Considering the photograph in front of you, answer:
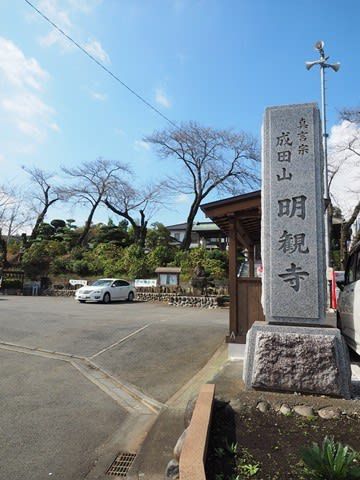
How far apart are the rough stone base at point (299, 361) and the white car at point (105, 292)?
54.7ft

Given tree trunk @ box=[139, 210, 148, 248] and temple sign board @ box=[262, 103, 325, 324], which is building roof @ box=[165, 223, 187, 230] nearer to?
tree trunk @ box=[139, 210, 148, 248]

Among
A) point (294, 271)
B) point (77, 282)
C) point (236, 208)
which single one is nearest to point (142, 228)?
point (77, 282)

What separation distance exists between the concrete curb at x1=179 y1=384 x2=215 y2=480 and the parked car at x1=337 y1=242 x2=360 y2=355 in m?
3.00

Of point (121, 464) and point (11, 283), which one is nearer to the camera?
point (121, 464)

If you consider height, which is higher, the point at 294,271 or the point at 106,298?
the point at 294,271

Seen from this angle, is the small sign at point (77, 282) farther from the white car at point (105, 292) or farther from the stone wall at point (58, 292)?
the white car at point (105, 292)

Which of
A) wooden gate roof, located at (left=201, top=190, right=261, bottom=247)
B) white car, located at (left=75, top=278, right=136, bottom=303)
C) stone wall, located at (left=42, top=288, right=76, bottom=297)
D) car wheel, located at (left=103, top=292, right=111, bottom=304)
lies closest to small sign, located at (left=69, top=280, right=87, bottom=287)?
stone wall, located at (left=42, top=288, right=76, bottom=297)

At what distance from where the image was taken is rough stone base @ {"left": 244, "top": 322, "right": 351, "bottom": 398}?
3986mm

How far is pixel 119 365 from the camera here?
7.14m

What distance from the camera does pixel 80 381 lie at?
601cm

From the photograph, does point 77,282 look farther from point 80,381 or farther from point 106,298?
point 80,381

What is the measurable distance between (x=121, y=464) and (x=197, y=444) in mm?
1181

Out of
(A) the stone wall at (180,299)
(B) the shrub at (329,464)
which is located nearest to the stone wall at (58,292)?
(A) the stone wall at (180,299)

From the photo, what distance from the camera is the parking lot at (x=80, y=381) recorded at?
368 cm
